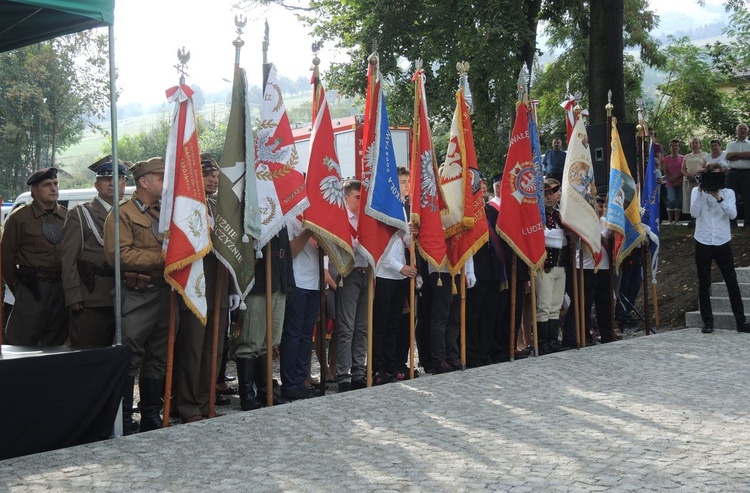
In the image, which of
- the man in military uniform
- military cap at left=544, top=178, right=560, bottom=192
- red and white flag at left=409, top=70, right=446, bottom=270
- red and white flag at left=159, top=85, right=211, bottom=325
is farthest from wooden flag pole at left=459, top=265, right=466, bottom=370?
the man in military uniform

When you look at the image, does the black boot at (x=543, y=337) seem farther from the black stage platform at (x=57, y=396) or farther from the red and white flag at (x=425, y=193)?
the black stage platform at (x=57, y=396)

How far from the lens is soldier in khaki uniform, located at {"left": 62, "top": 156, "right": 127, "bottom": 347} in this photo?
7324mm

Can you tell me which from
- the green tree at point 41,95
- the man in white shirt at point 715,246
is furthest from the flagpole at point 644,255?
the green tree at point 41,95

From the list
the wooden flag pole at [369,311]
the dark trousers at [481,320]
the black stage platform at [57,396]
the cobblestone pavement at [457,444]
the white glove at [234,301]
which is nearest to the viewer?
the cobblestone pavement at [457,444]

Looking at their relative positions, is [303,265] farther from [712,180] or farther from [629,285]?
[629,285]

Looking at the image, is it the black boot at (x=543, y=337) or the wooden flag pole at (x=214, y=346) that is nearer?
the wooden flag pole at (x=214, y=346)

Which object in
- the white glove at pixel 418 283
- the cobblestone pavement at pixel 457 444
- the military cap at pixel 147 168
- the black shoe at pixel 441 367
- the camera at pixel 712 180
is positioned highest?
the camera at pixel 712 180

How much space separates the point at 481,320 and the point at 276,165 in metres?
3.33

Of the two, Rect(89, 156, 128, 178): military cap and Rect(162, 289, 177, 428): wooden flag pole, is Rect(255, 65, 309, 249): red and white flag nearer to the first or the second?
Rect(89, 156, 128, 178): military cap

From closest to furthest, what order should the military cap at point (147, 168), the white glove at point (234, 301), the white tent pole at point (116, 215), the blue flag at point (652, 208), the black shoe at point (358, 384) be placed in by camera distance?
the white tent pole at point (116, 215) < the military cap at point (147, 168) < the white glove at point (234, 301) < the black shoe at point (358, 384) < the blue flag at point (652, 208)

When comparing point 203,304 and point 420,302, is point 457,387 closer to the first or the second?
point 420,302

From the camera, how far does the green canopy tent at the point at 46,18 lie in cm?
628

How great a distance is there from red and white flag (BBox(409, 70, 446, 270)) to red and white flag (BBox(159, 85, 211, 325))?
2.83 metres

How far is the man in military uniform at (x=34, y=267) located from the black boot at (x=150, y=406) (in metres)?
1.37
